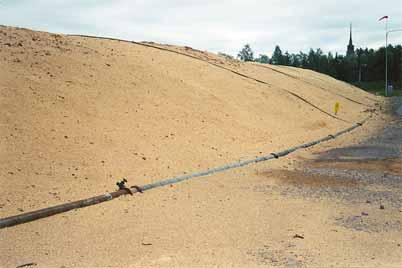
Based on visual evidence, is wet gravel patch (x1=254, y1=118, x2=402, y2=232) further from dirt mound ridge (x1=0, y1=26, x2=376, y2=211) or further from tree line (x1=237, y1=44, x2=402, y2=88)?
tree line (x1=237, y1=44, x2=402, y2=88)

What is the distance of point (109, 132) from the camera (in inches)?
314

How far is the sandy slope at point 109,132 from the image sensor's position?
4918 millimetres

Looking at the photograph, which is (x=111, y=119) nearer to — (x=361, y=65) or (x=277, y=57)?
(x=361, y=65)

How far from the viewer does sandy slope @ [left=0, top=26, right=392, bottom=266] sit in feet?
16.1

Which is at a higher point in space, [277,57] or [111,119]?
[277,57]

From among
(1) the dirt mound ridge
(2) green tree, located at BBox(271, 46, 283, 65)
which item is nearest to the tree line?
(2) green tree, located at BBox(271, 46, 283, 65)

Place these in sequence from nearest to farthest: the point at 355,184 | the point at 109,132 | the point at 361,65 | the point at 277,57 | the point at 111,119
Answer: the point at 355,184 → the point at 109,132 → the point at 111,119 → the point at 361,65 → the point at 277,57

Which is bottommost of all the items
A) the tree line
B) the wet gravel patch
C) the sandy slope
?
the wet gravel patch

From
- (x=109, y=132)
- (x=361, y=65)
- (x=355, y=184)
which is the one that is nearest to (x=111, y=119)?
(x=109, y=132)

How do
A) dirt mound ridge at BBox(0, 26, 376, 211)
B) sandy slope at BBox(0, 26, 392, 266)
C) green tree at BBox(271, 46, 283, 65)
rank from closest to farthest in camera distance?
sandy slope at BBox(0, 26, 392, 266), dirt mound ridge at BBox(0, 26, 376, 211), green tree at BBox(271, 46, 283, 65)

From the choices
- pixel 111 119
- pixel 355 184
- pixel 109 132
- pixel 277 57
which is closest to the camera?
pixel 355 184

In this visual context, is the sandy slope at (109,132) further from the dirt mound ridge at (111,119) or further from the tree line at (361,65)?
the tree line at (361,65)

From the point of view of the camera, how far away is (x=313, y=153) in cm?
1012

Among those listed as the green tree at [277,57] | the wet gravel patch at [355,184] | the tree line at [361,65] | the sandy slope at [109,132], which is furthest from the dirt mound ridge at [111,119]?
the green tree at [277,57]
